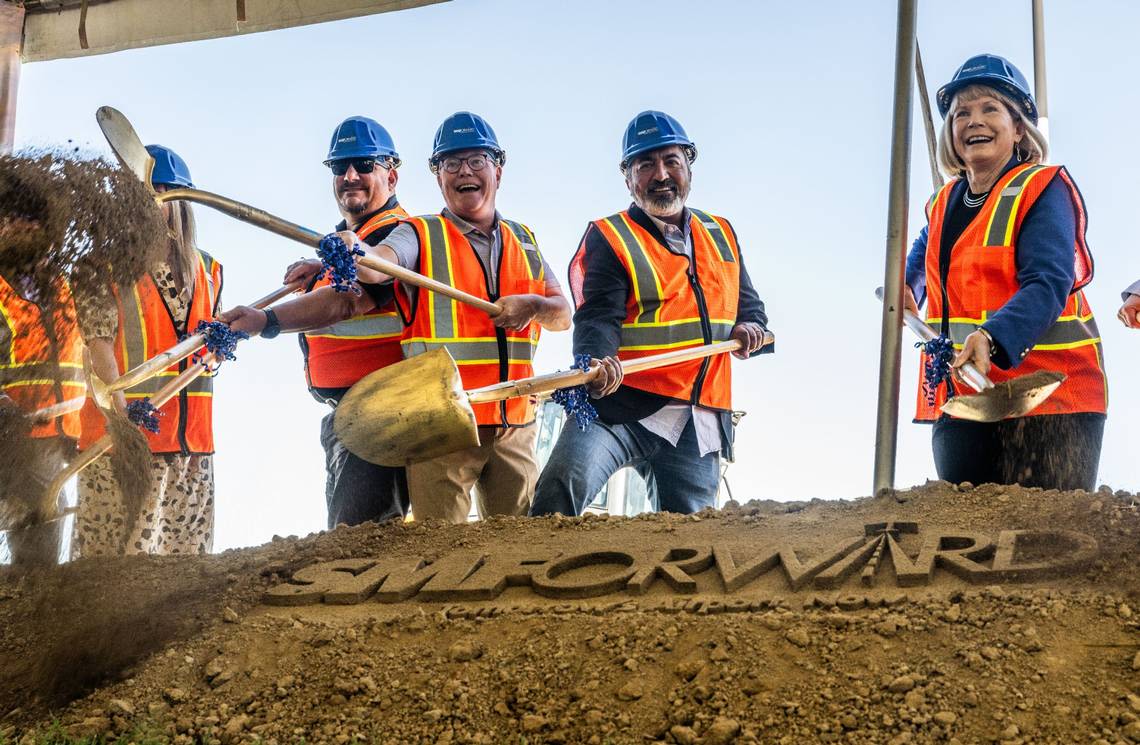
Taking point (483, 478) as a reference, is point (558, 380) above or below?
above

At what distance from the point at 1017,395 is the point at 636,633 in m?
1.42

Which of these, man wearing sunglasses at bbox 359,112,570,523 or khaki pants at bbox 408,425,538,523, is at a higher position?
man wearing sunglasses at bbox 359,112,570,523

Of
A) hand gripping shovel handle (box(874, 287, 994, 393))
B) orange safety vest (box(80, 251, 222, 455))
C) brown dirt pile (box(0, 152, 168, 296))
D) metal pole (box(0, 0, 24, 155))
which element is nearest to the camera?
brown dirt pile (box(0, 152, 168, 296))

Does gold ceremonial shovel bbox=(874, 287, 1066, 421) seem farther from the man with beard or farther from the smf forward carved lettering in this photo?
the man with beard

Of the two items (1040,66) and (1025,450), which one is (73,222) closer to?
(1025,450)

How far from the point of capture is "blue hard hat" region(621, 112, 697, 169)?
15.6 ft

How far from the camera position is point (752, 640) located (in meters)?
2.78

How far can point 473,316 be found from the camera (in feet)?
15.3

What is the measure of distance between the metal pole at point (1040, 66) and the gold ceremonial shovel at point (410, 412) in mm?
2469

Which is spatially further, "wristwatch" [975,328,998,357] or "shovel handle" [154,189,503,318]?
"shovel handle" [154,189,503,318]

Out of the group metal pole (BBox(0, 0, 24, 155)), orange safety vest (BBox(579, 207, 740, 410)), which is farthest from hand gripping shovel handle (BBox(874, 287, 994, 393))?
metal pole (BBox(0, 0, 24, 155))

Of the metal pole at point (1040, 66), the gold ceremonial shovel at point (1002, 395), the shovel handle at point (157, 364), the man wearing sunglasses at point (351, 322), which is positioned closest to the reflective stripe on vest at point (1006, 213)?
the gold ceremonial shovel at point (1002, 395)

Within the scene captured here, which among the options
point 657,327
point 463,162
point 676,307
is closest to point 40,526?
point 463,162

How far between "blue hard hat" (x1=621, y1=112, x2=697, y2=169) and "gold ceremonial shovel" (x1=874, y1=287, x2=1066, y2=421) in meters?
1.59
